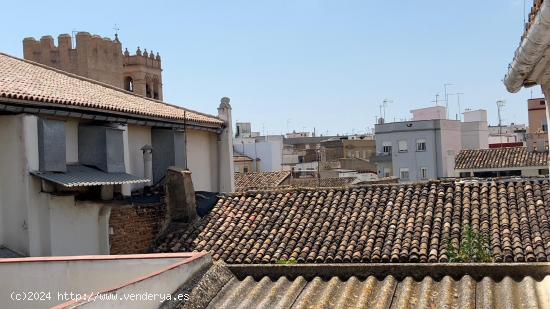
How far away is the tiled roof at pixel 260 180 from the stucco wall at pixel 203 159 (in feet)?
46.5

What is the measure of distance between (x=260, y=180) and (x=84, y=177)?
23.5 metres

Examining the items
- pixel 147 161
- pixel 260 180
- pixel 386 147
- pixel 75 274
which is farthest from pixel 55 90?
pixel 386 147

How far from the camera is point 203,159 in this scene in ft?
62.3

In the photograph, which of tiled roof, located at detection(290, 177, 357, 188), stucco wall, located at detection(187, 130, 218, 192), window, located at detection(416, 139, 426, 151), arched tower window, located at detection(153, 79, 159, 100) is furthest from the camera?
arched tower window, located at detection(153, 79, 159, 100)

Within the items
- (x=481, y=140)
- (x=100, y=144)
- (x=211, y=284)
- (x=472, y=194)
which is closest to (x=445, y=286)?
(x=211, y=284)

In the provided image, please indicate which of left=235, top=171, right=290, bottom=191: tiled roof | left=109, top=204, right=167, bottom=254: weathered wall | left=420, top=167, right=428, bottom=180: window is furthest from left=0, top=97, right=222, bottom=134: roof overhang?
left=420, top=167, right=428, bottom=180: window

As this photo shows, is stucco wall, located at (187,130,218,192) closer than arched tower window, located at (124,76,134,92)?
Yes

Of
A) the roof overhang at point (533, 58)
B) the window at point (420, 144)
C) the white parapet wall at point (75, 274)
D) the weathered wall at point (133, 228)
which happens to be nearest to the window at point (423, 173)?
the window at point (420, 144)

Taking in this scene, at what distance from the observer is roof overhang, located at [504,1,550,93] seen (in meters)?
4.05

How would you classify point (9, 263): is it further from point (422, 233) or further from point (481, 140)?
point (481, 140)

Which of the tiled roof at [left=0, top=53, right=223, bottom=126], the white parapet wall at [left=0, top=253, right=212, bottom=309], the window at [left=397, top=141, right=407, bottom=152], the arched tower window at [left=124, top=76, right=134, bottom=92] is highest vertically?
the arched tower window at [left=124, top=76, right=134, bottom=92]

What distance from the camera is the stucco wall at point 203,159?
18.1 m

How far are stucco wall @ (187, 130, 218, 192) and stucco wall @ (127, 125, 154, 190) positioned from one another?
235 centimetres

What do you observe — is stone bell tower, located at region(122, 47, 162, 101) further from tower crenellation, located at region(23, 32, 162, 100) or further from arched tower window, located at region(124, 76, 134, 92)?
tower crenellation, located at region(23, 32, 162, 100)
